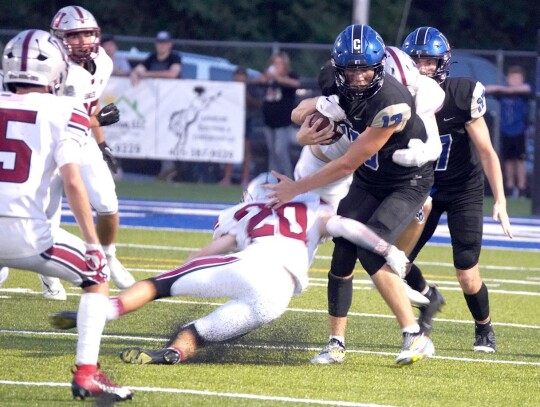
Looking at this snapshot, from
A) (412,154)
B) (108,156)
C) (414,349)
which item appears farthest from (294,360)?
(108,156)

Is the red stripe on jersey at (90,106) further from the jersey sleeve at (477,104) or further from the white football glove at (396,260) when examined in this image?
the white football glove at (396,260)

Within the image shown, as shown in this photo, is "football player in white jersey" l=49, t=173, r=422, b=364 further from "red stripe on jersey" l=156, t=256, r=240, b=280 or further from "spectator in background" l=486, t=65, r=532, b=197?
"spectator in background" l=486, t=65, r=532, b=197

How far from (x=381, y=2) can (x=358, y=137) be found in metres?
17.3

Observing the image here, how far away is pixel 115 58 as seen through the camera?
16.0m

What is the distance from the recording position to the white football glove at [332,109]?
6.02 m

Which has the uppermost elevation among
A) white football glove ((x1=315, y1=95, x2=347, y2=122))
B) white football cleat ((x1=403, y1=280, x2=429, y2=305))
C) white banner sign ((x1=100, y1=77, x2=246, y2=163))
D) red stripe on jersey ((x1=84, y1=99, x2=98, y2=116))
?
white football glove ((x1=315, y1=95, x2=347, y2=122))

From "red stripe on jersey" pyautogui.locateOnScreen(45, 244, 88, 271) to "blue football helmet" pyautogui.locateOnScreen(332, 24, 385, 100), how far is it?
1655 millimetres

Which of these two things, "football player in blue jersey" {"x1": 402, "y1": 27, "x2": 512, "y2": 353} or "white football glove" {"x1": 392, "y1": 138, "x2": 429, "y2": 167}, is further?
"football player in blue jersey" {"x1": 402, "y1": 27, "x2": 512, "y2": 353}

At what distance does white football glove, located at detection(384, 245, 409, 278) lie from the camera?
5.92 meters

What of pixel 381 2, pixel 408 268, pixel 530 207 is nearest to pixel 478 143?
pixel 408 268

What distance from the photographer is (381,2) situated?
898 inches

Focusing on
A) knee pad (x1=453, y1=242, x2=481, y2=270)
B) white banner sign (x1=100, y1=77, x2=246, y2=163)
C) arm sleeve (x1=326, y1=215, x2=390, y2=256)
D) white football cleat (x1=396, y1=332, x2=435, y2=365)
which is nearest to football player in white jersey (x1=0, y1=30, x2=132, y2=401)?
arm sleeve (x1=326, y1=215, x2=390, y2=256)

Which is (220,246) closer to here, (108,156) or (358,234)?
(358,234)

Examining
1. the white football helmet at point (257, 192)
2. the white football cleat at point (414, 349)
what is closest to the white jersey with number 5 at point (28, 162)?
the white football helmet at point (257, 192)
